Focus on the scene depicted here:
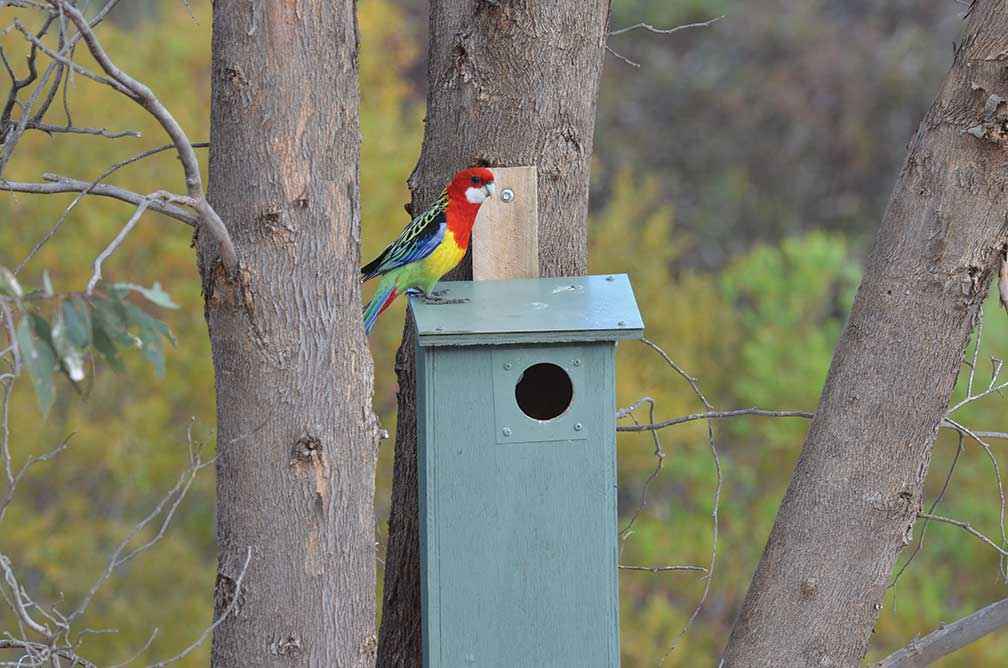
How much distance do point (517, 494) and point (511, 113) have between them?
3.26 ft

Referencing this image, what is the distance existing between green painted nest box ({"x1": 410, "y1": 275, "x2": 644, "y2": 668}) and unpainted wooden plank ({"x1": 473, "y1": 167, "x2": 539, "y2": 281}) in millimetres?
404

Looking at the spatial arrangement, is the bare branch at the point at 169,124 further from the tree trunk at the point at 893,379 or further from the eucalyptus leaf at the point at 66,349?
the tree trunk at the point at 893,379

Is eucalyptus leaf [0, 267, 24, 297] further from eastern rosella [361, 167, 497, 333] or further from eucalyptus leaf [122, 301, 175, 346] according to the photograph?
eastern rosella [361, 167, 497, 333]

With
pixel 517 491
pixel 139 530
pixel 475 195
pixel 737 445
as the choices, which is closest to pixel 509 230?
Answer: pixel 475 195

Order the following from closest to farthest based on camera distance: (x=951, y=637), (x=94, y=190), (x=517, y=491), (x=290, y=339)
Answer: (x=94, y=190)
(x=290, y=339)
(x=517, y=491)
(x=951, y=637)

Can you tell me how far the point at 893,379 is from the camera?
10.3 ft

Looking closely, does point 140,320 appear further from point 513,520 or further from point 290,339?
point 513,520

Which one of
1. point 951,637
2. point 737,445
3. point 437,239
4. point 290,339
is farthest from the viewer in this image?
point 737,445

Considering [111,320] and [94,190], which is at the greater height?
[94,190]

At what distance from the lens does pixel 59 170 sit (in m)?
11.0

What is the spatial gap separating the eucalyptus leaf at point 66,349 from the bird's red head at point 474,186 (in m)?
1.49

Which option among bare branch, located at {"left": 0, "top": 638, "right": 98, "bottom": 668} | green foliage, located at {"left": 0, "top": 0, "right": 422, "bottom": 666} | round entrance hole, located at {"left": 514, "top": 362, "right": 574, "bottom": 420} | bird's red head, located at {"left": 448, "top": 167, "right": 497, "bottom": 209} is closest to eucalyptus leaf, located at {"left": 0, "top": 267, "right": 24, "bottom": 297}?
bare branch, located at {"left": 0, "top": 638, "right": 98, "bottom": 668}

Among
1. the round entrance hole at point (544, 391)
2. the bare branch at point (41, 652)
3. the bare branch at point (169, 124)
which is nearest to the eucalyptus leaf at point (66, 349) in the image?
the bare branch at point (169, 124)

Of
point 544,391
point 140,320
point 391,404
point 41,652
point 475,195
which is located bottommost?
point 391,404
